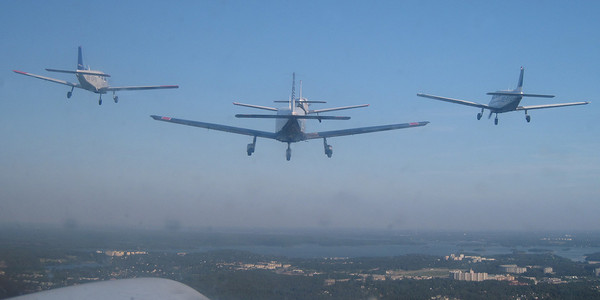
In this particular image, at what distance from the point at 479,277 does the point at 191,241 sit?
55.3 feet

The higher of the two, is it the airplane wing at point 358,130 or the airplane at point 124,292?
the airplane wing at point 358,130

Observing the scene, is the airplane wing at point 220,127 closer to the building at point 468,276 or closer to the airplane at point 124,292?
the airplane at point 124,292

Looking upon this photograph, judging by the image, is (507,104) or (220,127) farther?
(507,104)

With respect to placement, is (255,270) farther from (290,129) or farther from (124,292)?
(124,292)

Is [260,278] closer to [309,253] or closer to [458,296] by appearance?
[458,296]

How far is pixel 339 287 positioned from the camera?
17172 mm

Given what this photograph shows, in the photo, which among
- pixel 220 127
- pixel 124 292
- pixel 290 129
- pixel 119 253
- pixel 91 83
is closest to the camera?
pixel 124 292

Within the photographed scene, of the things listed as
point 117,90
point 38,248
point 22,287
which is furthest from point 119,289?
point 117,90

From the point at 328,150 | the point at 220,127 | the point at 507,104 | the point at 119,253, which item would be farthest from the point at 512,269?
the point at 119,253

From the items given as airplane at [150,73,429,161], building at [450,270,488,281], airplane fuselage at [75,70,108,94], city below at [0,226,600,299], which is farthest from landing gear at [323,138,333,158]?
airplane fuselage at [75,70,108,94]

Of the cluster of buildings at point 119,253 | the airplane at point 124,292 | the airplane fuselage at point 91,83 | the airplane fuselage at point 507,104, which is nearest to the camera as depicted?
the airplane at point 124,292

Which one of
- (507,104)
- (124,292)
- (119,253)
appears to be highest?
(507,104)

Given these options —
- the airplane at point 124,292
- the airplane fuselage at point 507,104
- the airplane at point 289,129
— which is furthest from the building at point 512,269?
the airplane at point 124,292

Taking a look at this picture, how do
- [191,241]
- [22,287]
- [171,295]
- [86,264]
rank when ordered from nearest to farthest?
1. [171,295]
2. [22,287]
3. [86,264]
4. [191,241]
